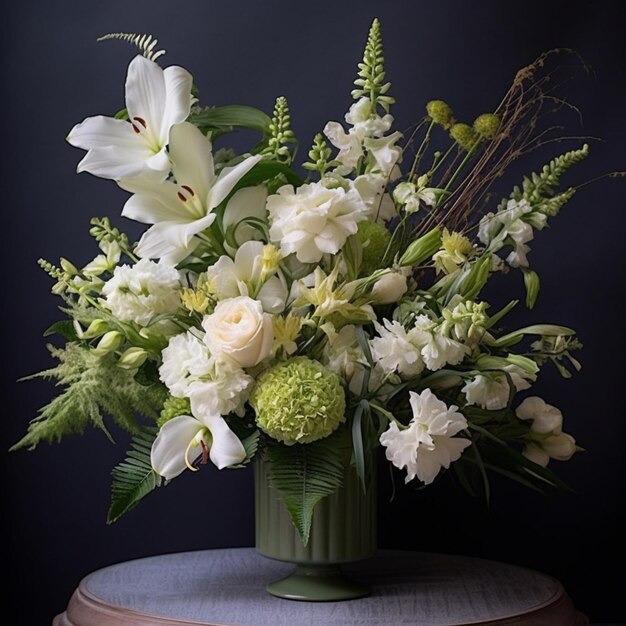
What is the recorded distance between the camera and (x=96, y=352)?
4.32ft

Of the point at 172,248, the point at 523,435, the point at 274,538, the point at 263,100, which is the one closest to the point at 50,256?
the point at 263,100

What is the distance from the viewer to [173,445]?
124 centimetres

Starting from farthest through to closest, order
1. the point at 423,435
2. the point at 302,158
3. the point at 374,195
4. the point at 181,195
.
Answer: the point at 302,158 < the point at 374,195 < the point at 181,195 < the point at 423,435

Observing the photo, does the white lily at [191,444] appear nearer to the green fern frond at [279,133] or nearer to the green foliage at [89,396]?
the green foliage at [89,396]

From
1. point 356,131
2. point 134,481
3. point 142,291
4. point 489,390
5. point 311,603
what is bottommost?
point 311,603

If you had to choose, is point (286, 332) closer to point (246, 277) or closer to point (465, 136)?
point (246, 277)

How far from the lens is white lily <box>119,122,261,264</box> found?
128cm

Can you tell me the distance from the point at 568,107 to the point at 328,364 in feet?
2.38

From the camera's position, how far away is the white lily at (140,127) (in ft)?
4.18

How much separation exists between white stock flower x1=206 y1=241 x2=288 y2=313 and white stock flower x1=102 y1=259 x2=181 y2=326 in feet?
0.18

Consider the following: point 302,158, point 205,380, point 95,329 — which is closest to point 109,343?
point 95,329

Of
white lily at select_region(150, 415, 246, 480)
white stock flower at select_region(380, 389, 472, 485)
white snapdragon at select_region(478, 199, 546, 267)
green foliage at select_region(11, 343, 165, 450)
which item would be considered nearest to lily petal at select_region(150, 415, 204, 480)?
white lily at select_region(150, 415, 246, 480)

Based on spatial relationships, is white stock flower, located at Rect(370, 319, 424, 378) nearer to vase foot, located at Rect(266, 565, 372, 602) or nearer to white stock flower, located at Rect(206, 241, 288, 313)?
white stock flower, located at Rect(206, 241, 288, 313)

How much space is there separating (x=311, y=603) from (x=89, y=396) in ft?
1.20
